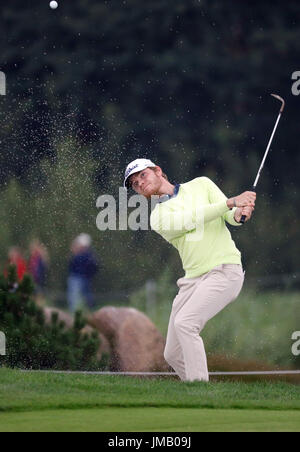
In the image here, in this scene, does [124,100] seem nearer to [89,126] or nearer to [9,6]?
[89,126]

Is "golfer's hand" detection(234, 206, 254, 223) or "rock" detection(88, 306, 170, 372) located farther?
"rock" detection(88, 306, 170, 372)

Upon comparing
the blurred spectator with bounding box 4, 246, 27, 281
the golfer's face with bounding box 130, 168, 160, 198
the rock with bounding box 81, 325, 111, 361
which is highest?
the blurred spectator with bounding box 4, 246, 27, 281

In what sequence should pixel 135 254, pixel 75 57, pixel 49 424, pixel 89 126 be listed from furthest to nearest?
pixel 75 57 < pixel 89 126 < pixel 135 254 < pixel 49 424

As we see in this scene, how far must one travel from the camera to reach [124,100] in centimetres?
1589

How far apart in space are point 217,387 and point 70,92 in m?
9.03

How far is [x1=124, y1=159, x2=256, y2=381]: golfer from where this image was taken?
7.30 meters

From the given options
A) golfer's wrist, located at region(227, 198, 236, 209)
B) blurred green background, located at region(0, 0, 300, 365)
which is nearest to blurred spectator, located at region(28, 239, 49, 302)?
blurred green background, located at region(0, 0, 300, 365)

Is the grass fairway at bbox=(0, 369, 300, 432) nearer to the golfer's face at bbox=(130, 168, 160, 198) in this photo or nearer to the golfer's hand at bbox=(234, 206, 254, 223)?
the golfer's hand at bbox=(234, 206, 254, 223)

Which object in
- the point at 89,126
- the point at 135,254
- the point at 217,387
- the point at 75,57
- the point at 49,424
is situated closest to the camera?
the point at 49,424

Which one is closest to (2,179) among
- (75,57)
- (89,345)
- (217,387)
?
(75,57)

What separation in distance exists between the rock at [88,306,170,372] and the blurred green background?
5.87 ft

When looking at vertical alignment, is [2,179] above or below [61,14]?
below

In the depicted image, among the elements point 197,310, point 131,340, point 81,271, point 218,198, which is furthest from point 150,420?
point 81,271

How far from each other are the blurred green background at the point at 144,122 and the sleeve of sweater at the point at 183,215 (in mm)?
5609
